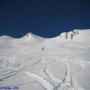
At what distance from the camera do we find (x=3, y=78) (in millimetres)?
11852

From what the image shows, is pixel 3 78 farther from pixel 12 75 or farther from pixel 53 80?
pixel 53 80

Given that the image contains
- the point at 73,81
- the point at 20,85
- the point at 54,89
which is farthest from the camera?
the point at 73,81

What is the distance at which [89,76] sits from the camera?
1265 cm

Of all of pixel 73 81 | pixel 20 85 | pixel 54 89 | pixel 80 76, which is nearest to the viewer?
pixel 54 89

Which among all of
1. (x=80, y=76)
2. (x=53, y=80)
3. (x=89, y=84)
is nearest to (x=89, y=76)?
(x=80, y=76)

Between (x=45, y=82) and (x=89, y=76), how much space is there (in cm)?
385

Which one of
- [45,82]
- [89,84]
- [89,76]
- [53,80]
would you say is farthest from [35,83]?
[89,76]

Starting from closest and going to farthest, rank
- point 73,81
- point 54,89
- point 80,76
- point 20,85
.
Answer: point 54,89
point 20,85
point 73,81
point 80,76

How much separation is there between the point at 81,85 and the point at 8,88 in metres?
4.48

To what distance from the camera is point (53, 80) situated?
11.4 metres

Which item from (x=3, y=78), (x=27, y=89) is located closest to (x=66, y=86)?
(x=27, y=89)

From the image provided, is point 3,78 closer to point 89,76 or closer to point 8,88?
point 8,88

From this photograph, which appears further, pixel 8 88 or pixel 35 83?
pixel 35 83

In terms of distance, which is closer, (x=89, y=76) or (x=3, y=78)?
(x=3, y=78)
